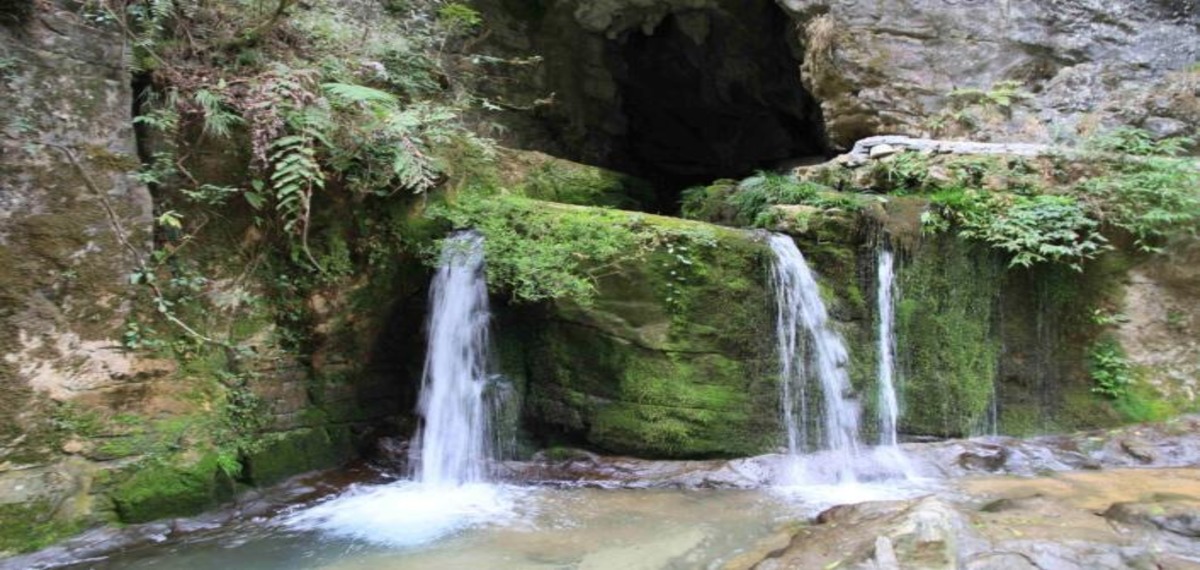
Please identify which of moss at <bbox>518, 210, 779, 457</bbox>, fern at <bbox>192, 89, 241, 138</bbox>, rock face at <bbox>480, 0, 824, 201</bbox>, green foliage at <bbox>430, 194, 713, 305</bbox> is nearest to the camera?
fern at <bbox>192, 89, 241, 138</bbox>

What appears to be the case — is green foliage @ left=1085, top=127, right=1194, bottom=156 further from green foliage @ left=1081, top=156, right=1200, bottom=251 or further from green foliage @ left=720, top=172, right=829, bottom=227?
green foliage @ left=720, top=172, right=829, bottom=227

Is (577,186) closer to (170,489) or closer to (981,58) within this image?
(170,489)

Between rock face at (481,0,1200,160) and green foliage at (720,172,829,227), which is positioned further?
rock face at (481,0,1200,160)

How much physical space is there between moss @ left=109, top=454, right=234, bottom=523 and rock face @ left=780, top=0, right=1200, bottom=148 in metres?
8.27

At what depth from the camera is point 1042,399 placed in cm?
686

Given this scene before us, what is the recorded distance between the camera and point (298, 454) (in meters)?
5.89

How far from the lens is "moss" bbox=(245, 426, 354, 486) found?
5.57 m

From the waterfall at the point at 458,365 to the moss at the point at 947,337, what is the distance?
389cm

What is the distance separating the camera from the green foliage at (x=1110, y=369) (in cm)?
668

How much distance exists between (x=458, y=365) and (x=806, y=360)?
309 cm

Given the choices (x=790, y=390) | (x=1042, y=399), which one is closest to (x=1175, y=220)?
(x=1042, y=399)

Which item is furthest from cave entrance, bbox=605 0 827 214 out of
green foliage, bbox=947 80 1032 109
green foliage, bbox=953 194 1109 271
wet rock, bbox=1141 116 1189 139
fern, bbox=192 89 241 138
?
fern, bbox=192 89 241 138

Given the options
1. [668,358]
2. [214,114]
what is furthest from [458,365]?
[214,114]

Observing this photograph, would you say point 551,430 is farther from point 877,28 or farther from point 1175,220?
point 877,28
